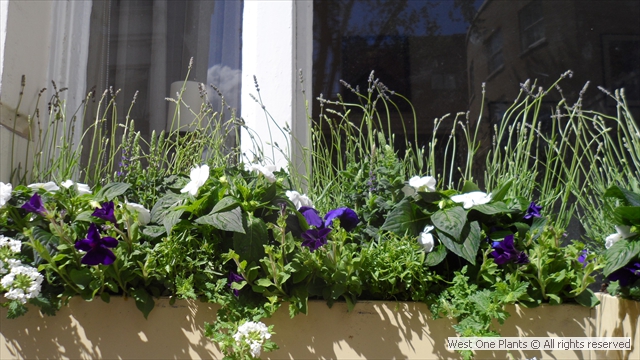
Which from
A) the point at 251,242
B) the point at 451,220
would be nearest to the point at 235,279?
the point at 251,242

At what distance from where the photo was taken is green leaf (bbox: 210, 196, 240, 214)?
4.28 ft

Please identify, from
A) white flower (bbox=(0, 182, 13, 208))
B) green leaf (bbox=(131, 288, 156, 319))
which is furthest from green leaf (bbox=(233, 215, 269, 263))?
white flower (bbox=(0, 182, 13, 208))

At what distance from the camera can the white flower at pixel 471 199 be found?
145cm

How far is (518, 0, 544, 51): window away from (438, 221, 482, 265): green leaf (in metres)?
1.69

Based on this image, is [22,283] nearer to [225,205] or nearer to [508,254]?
[225,205]

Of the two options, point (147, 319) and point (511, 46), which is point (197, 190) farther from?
point (511, 46)

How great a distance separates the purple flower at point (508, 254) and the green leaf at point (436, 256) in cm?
13

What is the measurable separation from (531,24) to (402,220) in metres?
1.83

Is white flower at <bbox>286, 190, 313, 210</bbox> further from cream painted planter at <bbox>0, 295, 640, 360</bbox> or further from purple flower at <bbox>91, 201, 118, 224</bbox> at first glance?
purple flower at <bbox>91, 201, 118, 224</bbox>

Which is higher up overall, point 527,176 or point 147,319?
point 527,176

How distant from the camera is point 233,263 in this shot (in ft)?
4.60

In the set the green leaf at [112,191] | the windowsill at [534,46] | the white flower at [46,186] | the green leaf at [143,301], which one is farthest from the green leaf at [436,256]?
the windowsill at [534,46]

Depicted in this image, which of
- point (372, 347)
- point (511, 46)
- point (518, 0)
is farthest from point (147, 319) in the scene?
point (518, 0)

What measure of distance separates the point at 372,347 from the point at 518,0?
2.19 m
